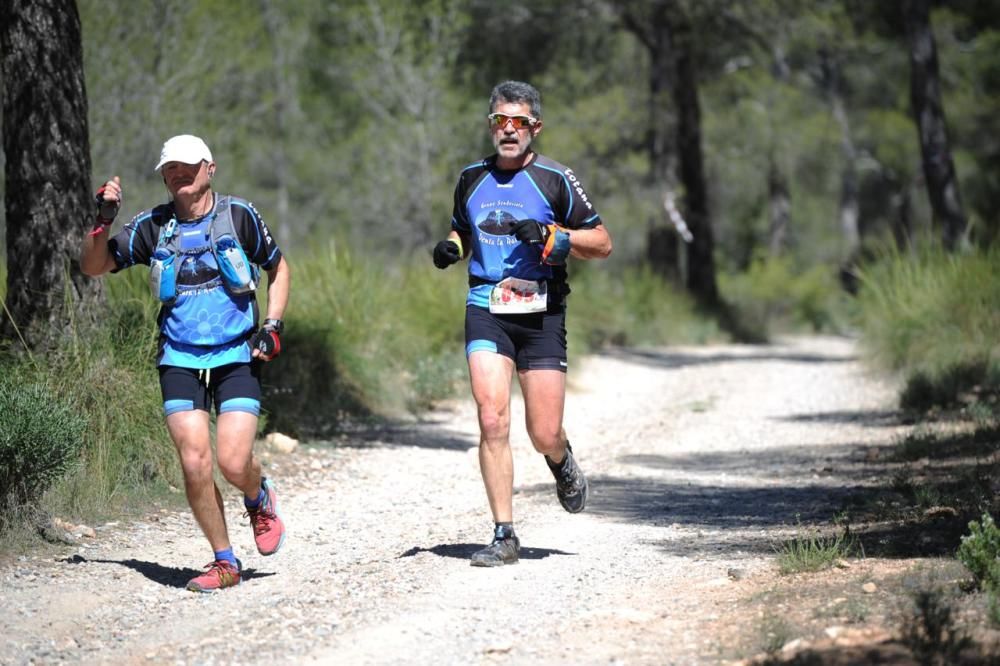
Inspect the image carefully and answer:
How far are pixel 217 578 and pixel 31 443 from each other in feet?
5.20

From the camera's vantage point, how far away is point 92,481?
8375mm

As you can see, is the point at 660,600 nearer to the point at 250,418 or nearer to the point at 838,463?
the point at 250,418

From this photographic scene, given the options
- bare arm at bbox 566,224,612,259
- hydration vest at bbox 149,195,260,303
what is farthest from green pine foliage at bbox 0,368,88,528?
bare arm at bbox 566,224,612,259

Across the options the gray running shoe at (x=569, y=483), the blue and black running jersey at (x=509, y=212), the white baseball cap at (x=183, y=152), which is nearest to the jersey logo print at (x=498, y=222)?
the blue and black running jersey at (x=509, y=212)

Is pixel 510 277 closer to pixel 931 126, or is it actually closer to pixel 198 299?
pixel 198 299

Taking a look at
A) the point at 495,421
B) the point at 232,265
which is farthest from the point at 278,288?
the point at 495,421

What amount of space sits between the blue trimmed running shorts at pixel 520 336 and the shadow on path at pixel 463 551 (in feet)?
3.07

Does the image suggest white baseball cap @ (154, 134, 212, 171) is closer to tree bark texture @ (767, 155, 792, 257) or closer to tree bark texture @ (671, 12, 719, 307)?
tree bark texture @ (671, 12, 719, 307)

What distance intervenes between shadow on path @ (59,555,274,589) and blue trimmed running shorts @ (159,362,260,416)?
884 millimetres

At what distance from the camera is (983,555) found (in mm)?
5660

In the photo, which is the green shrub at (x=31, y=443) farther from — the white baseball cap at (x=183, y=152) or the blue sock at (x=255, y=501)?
the white baseball cap at (x=183, y=152)

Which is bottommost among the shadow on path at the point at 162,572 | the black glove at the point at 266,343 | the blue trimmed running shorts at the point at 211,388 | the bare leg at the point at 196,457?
the shadow on path at the point at 162,572

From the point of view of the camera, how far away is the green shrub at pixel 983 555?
5.65 metres

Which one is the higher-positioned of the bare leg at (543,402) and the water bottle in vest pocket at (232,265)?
the water bottle in vest pocket at (232,265)
